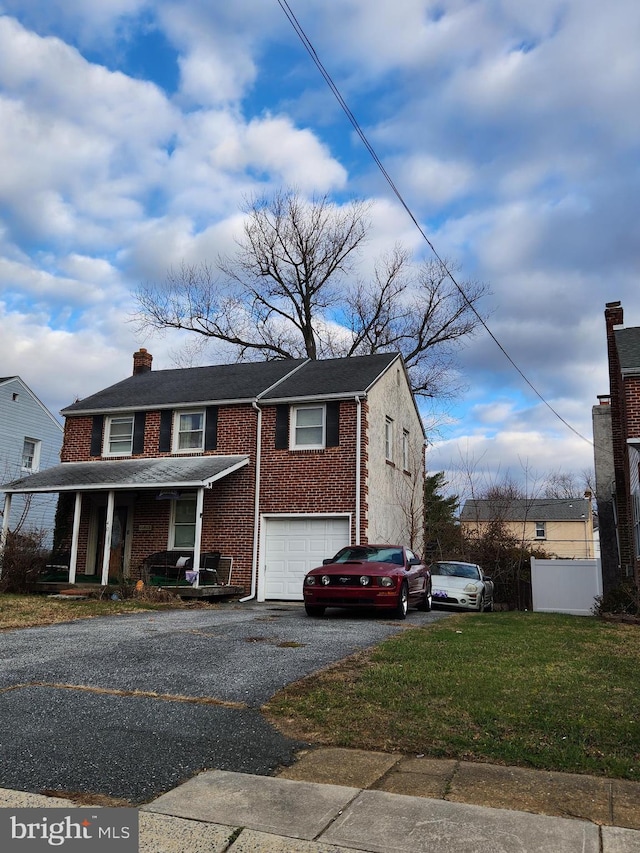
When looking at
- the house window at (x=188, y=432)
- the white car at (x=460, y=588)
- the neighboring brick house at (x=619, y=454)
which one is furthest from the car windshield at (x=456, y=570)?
the house window at (x=188, y=432)

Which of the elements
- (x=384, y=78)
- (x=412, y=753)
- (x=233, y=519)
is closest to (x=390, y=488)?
(x=233, y=519)

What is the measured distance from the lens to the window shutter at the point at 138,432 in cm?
2092

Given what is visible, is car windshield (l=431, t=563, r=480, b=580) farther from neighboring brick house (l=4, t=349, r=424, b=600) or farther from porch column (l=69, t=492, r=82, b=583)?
porch column (l=69, t=492, r=82, b=583)

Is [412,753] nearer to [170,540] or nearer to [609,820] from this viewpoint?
[609,820]

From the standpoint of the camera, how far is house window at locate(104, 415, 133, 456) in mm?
21291

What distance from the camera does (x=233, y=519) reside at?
63.1ft

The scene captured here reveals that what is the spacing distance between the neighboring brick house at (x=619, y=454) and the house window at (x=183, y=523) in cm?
1112

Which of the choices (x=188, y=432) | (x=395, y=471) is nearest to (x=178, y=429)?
(x=188, y=432)

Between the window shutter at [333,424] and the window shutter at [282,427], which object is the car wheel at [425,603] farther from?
the window shutter at [282,427]

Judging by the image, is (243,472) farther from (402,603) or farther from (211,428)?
(402,603)

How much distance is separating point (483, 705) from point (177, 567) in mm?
13606

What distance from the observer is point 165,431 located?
20656mm

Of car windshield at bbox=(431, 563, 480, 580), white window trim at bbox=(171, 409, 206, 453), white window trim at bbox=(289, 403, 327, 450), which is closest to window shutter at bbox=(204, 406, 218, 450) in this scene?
white window trim at bbox=(171, 409, 206, 453)

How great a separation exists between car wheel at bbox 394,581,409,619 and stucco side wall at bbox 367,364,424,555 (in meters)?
5.22
